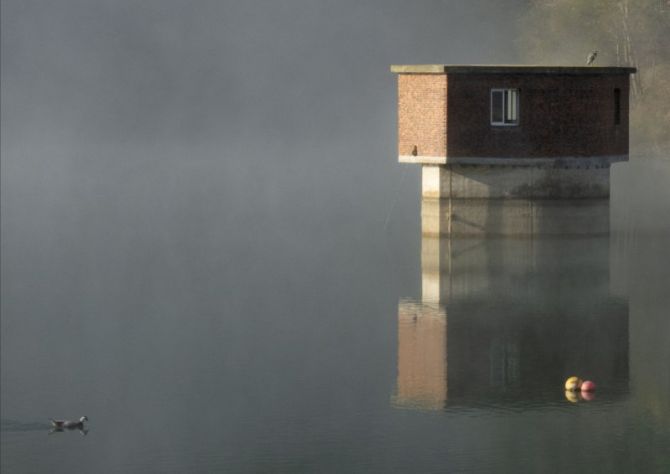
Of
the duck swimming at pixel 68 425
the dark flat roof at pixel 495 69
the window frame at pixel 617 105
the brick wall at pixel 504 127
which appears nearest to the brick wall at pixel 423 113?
the brick wall at pixel 504 127

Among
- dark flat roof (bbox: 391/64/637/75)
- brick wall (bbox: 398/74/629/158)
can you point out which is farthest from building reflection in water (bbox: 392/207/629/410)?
dark flat roof (bbox: 391/64/637/75)

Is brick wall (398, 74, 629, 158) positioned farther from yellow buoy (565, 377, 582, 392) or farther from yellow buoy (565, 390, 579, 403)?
yellow buoy (565, 390, 579, 403)

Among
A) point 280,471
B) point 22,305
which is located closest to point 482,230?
point 22,305

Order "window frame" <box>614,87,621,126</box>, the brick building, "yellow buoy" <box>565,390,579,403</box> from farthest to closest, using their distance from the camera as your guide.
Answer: "window frame" <box>614,87,621,126</box>
the brick building
"yellow buoy" <box>565,390,579,403</box>

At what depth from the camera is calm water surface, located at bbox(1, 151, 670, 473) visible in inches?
1062

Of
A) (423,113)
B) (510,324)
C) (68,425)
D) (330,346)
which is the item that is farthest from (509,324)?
(423,113)

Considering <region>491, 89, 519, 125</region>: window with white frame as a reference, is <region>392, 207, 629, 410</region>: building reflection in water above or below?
below

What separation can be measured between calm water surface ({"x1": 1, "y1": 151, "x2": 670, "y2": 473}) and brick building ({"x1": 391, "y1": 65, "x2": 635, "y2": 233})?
1.45 meters

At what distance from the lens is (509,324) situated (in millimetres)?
36594

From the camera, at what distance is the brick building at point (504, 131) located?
4669 cm

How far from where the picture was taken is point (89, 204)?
6253cm

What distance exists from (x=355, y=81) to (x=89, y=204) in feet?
179

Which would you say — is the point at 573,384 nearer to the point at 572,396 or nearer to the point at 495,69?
the point at 572,396

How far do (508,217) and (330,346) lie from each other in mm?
12829
